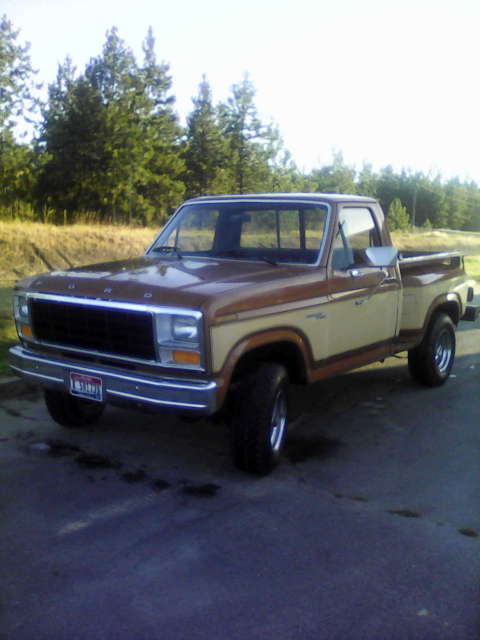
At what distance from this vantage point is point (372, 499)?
4379 mm

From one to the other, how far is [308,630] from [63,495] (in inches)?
78.0

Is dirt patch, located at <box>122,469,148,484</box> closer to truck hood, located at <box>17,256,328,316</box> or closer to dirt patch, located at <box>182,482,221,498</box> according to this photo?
dirt patch, located at <box>182,482,221,498</box>

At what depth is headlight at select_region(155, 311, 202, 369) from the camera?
13.7 feet

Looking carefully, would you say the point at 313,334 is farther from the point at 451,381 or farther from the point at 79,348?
the point at 451,381

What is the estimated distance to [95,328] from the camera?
4.60 meters

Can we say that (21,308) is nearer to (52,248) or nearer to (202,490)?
(202,490)

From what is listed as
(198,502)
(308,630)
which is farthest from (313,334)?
(308,630)

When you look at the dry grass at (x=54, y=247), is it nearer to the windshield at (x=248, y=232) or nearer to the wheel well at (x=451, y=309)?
the windshield at (x=248, y=232)

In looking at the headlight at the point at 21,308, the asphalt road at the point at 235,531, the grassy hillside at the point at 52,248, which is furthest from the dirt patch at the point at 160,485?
the grassy hillside at the point at 52,248

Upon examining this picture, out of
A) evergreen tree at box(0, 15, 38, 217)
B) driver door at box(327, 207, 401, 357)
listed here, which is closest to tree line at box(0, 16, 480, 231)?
evergreen tree at box(0, 15, 38, 217)

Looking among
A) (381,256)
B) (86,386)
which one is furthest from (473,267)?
(86,386)

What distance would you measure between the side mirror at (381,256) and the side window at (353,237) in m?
0.23

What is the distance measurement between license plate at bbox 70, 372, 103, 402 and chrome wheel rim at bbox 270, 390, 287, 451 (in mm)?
1177

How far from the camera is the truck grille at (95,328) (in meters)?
4.36
